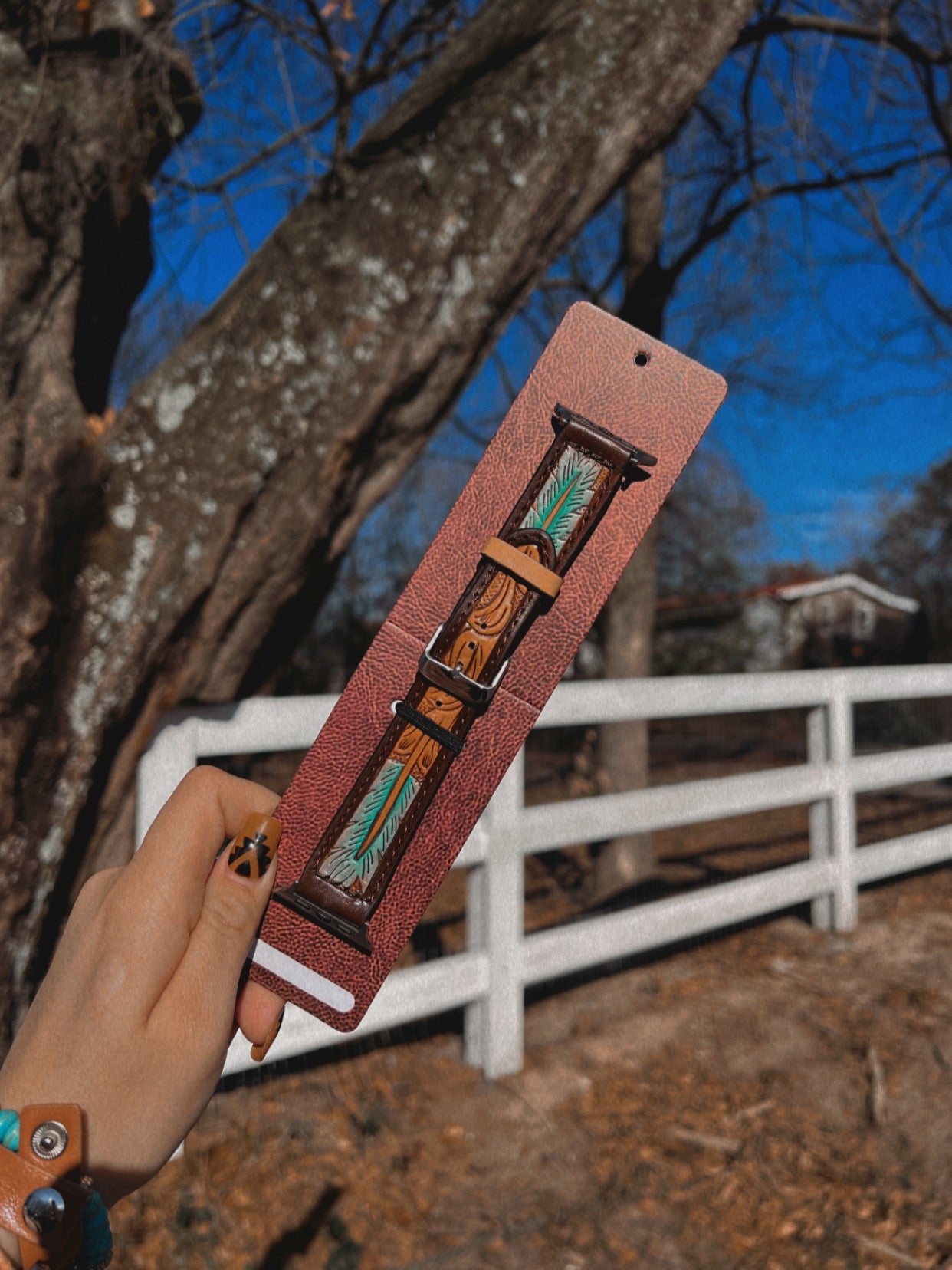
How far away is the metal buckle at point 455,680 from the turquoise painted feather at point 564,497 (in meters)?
0.11

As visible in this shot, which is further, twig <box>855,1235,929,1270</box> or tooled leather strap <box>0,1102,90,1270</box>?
twig <box>855,1235,929,1270</box>

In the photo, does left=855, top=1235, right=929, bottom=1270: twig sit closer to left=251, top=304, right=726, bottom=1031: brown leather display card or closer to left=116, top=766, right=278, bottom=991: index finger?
left=251, top=304, right=726, bottom=1031: brown leather display card

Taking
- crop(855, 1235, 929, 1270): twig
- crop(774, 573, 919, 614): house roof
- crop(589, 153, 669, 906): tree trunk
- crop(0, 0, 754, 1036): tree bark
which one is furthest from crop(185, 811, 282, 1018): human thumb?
crop(774, 573, 919, 614): house roof

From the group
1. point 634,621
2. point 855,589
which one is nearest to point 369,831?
point 634,621

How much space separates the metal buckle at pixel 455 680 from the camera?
29.9 inches

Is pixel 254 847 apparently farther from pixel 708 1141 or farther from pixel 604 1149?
pixel 708 1141

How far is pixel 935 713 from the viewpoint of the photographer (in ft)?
33.7

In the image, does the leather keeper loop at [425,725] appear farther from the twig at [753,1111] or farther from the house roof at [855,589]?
the house roof at [855,589]

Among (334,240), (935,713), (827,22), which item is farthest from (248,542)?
(935,713)

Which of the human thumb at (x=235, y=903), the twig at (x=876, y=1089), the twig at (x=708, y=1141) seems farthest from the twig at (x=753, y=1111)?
the human thumb at (x=235, y=903)

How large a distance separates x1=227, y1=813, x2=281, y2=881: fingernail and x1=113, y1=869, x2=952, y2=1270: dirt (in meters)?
1.79

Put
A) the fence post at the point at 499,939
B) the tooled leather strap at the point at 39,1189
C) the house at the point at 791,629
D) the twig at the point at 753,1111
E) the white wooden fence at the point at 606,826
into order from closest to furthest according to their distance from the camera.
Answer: the tooled leather strap at the point at 39,1189
the white wooden fence at the point at 606,826
the twig at the point at 753,1111
the fence post at the point at 499,939
the house at the point at 791,629

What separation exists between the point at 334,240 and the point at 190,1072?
169cm

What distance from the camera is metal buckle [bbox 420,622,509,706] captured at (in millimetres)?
760
